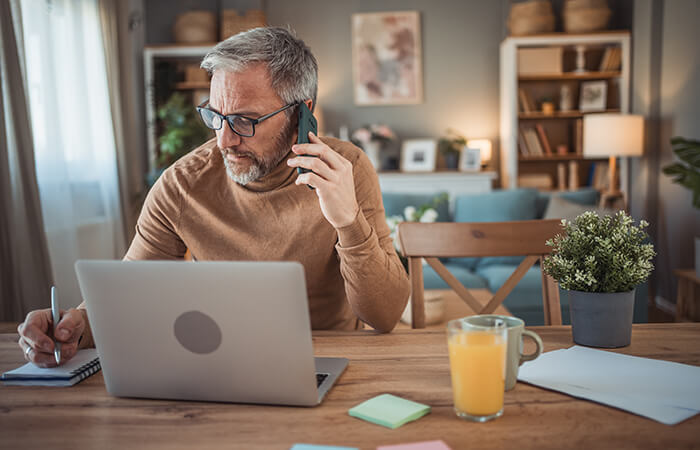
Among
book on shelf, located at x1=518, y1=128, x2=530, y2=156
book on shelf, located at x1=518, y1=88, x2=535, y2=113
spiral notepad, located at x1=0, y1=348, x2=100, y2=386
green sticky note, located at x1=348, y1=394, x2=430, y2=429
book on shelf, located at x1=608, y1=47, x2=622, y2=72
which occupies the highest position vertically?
book on shelf, located at x1=608, y1=47, x2=622, y2=72

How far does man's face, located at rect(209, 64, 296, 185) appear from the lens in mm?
1258

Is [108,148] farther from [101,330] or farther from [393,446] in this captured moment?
[393,446]

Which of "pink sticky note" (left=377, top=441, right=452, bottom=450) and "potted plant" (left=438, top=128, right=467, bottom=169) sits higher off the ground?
"potted plant" (left=438, top=128, right=467, bottom=169)

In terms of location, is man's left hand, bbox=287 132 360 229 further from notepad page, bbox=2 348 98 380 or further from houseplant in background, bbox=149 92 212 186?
houseplant in background, bbox=149 92 212 186

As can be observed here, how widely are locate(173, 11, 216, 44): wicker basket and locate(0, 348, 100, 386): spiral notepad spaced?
4512mm

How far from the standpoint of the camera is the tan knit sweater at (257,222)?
1.35m

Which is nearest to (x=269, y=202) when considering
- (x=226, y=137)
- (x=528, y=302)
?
(x=226, y=137)

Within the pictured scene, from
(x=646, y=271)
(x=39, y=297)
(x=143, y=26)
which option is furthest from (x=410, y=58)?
(x=646, y=271)

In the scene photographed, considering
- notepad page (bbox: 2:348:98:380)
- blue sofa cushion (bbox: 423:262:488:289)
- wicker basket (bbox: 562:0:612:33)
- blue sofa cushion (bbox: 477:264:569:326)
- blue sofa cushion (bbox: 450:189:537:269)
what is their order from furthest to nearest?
wicker basket (bbox: 562:0:612:33) → blue sofa cushion (bbox: 450:189:537:269) → blue sofa cushion (bbox: 423:262:488:289) → blue sofa cushion (bbox: 477:264:569:326) → notepad page (bbox: 2:348:98:380)

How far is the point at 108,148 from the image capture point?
4160mm

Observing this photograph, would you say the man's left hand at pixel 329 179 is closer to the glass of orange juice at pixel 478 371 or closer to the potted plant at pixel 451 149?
the glass of orange juice at pixel 478 371

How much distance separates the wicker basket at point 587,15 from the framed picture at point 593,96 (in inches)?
17.7

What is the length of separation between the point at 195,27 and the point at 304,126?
4.28 m

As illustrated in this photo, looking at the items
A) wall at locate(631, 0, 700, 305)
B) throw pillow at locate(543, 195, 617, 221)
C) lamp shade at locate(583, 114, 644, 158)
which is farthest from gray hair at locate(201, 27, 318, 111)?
lamp shade at locate(583, 114, 644, 158)
